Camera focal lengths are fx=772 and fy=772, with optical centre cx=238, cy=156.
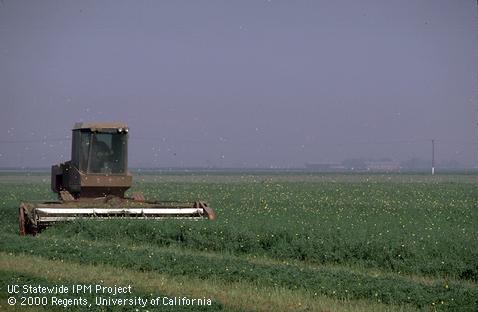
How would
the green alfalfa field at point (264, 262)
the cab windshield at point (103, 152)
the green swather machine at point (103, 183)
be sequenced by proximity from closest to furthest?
the green alfalfa field at point (264, 262)
the green swather machine at point (103, 183)
the cab windshield at point (103, 152)

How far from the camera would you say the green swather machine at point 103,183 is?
22297mm

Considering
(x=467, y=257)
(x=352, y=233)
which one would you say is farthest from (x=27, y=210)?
(x=467, y=257)

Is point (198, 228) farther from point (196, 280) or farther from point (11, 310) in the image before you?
point (11, 310)

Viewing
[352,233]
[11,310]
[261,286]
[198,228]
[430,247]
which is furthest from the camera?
[198,228]

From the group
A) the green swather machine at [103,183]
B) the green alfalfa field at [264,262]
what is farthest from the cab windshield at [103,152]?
the green alfalfa field at [264,262]

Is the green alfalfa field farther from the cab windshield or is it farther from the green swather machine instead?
the cab windshield

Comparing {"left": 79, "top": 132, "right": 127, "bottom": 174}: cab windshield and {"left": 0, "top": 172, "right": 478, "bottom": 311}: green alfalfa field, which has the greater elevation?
{"left": 79, "top": 132, "right": 127, "bottom": 174}: cab windshield

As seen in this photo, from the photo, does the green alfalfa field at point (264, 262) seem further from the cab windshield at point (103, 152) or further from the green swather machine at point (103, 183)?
the cab windshield at point (103, 152)

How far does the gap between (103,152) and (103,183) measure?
103 centimetres

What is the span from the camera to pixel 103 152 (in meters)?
24.3

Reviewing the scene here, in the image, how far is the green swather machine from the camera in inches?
878

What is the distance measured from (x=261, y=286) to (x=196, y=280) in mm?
1295

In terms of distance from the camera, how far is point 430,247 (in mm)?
17453

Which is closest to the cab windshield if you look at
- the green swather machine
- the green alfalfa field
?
the green swather machine
